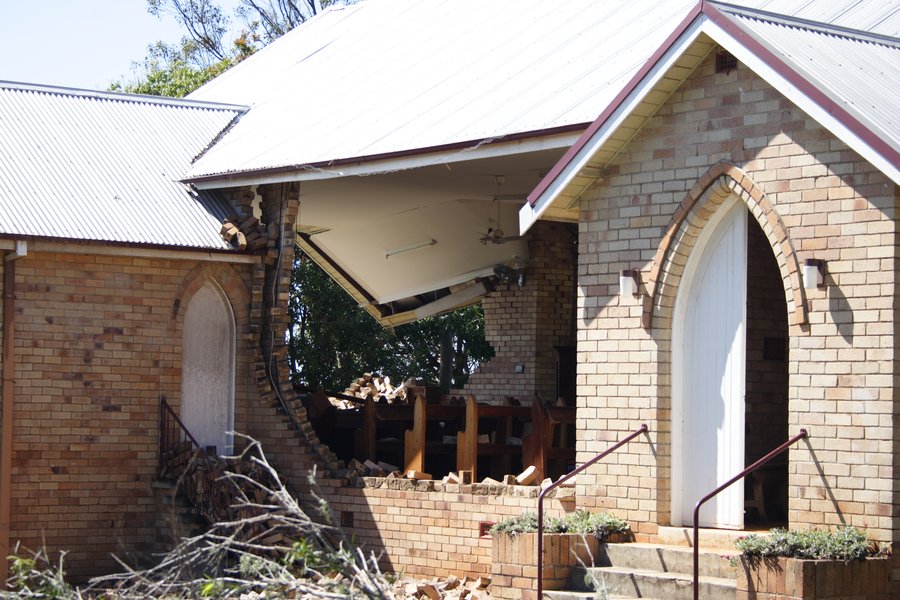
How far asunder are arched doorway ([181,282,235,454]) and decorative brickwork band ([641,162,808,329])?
683 cm

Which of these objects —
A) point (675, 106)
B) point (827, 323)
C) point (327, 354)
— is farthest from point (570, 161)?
point (327, 354)

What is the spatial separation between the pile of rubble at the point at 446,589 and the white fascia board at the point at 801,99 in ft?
18.0

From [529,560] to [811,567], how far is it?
2.78 metres

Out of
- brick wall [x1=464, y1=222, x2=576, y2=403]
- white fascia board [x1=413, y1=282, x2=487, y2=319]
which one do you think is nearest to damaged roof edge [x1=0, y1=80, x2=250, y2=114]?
white fascia board [x1=413, y1=282, x2=487, y2=319]

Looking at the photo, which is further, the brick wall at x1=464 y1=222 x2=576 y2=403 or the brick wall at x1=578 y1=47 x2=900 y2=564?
the brick wall at x1=464 y1=222 x2=576 y2=403

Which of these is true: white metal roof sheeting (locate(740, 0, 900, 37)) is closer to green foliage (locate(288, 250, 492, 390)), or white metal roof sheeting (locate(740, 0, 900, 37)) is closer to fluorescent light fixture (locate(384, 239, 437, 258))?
fluorescent light fixture (locate(384, 239, 437, 258))

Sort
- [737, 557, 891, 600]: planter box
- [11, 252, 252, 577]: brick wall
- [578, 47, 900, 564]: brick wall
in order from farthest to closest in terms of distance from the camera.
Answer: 1. [11, 252, 252, 577]: brick wall
2. [578, 47, 900, 564]: brick wall
3. [737, 557, 891, 600]: planter box

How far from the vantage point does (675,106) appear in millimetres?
13078

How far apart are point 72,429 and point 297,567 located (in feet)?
10.8

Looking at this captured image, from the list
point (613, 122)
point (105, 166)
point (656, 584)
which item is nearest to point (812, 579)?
point (656, 584)

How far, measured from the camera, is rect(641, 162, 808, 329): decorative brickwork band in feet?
39.6

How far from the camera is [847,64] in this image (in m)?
12.7

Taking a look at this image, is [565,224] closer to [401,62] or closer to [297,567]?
[401,62]

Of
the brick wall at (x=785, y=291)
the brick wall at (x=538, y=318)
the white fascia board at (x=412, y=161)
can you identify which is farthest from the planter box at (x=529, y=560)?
the brick wall at (x=538, y=318)
